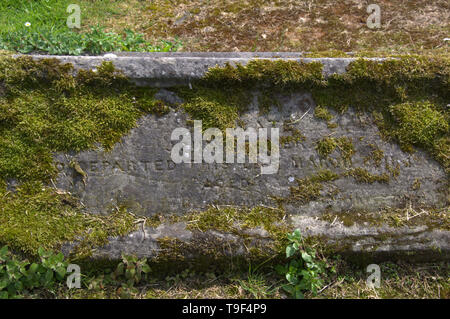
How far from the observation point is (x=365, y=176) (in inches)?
106

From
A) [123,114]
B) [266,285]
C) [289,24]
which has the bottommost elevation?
[266,285]

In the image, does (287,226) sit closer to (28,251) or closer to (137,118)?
(137,118)

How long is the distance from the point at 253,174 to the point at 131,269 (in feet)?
3.44

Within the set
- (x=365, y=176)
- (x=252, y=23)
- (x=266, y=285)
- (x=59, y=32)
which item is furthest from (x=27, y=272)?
(x=252, y=23)

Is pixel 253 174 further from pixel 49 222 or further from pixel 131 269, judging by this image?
pixel 49 222

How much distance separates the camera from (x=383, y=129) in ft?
9.07

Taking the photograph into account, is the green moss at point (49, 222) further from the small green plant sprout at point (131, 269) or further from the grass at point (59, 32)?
the grass at point (59, 32)

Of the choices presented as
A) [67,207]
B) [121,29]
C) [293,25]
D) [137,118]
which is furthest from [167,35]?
[67,207]

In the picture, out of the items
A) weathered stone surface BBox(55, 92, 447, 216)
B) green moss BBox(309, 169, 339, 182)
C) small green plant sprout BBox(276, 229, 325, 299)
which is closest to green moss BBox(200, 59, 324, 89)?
weathered stone surface BBox(55, 92, 447, 216)

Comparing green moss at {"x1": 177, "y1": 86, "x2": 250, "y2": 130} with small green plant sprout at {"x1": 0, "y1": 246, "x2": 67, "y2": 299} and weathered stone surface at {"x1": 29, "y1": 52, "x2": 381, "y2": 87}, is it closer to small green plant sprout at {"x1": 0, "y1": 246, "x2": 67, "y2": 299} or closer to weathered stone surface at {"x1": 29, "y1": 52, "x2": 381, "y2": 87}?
weathered stone surface at {"x1": 29, "y1": 52, "x2": 381, "y2": 87}

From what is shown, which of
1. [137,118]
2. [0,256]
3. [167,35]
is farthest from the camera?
[167,35]

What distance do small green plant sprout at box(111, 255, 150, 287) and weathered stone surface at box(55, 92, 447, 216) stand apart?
1.08 feet

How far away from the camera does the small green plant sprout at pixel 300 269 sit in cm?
243

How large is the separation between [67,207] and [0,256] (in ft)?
1.58
